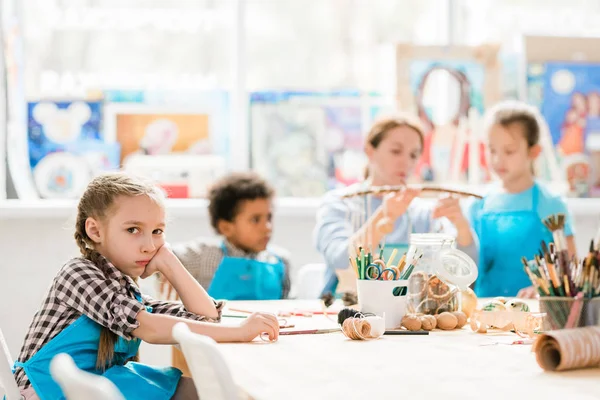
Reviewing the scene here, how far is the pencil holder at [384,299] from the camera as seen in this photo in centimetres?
170

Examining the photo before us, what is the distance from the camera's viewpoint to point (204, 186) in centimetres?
351

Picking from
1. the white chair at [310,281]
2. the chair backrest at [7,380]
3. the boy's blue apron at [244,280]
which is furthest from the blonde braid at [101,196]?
the white chair at [310,281]

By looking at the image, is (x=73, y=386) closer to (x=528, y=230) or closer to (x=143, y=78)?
(x=528, y=230)

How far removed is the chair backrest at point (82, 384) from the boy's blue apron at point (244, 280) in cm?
171

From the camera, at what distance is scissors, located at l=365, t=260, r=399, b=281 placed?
1708 mm

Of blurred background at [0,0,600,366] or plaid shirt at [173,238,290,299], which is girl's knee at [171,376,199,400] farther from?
blurred background at [0,0,600,366]

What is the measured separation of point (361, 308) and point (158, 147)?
6.42 ft

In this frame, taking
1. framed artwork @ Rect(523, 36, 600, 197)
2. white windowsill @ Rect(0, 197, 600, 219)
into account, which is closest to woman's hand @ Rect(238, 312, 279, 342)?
white windowsill @ Rect(0, 197, 600, 219)

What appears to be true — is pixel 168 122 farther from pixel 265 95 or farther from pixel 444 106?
Result: pixel 444 106

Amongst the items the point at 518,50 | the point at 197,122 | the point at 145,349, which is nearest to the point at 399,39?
the point at 518,50

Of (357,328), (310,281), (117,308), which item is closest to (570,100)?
(310,281)

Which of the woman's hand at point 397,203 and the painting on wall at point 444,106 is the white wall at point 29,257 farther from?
the woman's hand at point 397,203

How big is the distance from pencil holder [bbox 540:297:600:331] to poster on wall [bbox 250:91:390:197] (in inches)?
87.5

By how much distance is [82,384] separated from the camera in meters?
0.95
